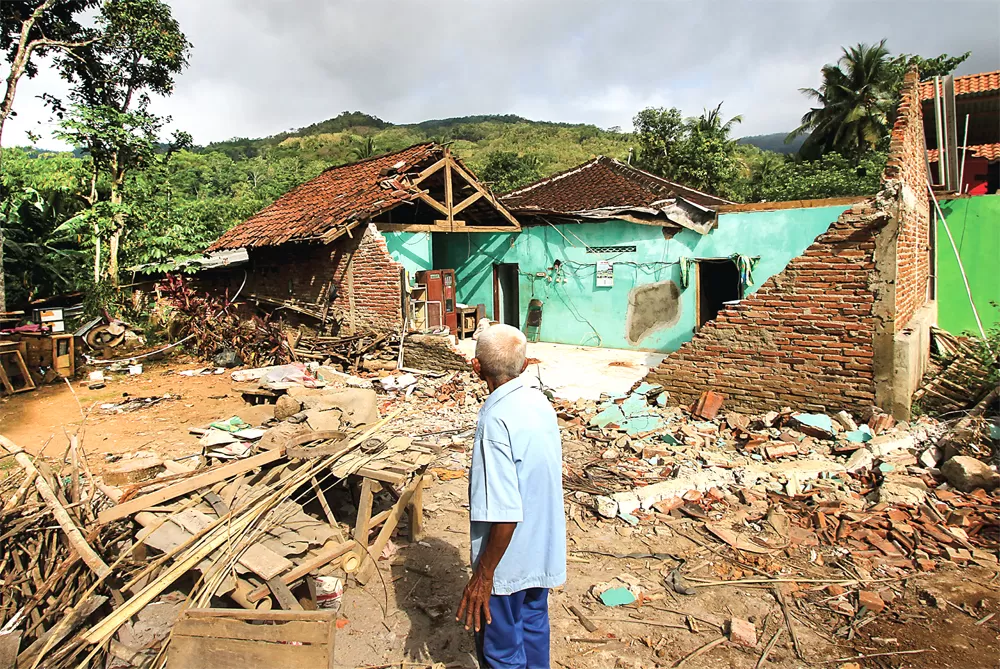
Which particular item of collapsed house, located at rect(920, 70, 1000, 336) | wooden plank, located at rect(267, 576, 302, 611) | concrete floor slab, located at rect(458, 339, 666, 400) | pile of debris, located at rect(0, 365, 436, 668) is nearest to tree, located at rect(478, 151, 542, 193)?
concrete floor slab, located at rect(458, 339, 666, 400)

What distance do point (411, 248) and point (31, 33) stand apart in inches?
392

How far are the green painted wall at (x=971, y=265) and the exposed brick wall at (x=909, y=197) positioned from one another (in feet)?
14.1

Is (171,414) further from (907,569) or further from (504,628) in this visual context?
(907,569)

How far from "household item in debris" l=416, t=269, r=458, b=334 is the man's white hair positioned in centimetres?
1033

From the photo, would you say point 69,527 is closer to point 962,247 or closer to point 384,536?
point 384,536

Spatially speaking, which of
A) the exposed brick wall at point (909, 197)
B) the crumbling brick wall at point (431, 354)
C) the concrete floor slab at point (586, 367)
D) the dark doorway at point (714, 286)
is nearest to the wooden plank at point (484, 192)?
the concrete floor slab at point (586, 367)

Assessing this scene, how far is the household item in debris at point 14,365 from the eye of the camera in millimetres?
9679

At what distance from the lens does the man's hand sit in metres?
2.44

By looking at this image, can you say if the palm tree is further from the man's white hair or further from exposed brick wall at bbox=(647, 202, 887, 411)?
the man's white hair

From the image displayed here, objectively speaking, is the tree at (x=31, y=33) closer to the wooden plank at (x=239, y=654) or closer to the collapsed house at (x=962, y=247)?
the wooden plank at (x=239, y=654)

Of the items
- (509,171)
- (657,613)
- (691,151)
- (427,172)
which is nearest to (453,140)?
(509,171)

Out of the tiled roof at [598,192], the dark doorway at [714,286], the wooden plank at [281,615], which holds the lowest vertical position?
the wooden plank at [281,615]

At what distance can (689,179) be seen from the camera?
23.2 metres

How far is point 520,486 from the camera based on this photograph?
2471 mm
